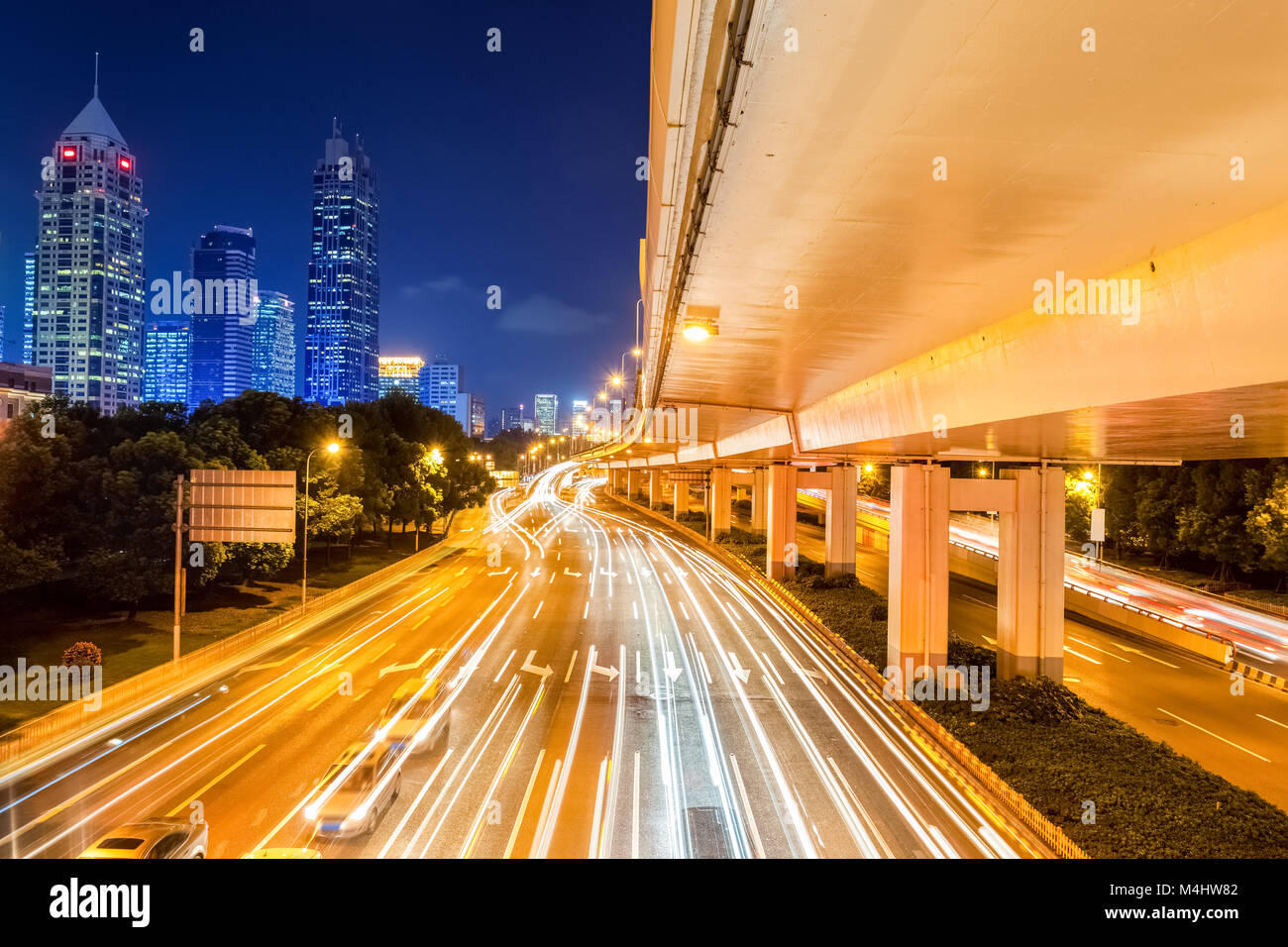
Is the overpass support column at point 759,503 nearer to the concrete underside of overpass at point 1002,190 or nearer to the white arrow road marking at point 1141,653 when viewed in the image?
the white arrow road marking at point 1141,653

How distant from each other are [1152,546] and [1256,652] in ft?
74.5

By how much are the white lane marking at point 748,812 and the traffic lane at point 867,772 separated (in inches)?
26.7

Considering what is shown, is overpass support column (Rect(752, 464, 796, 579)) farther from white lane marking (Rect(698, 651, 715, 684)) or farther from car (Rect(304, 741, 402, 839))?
car (Rect(304, 741, 402, 839))

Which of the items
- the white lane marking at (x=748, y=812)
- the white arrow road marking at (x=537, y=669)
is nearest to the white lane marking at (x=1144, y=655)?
the white lane marking at (x=748, y=812)

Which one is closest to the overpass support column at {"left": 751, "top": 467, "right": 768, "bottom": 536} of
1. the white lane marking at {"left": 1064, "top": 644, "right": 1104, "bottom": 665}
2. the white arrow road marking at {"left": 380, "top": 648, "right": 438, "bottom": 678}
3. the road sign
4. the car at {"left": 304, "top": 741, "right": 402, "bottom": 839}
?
the white lane marking at {"left": 1064, "top": 644, "right": 1104, "bottom": 665}

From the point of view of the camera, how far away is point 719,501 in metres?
61.8

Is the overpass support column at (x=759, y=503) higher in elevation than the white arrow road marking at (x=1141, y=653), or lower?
higher

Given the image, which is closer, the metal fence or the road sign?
A: the metal fence

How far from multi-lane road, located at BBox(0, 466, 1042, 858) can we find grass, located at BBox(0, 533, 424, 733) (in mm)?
3162

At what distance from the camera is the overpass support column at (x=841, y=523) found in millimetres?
37406

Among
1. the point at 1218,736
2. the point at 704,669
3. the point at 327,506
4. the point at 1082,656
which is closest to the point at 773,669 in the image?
the point at 704,669

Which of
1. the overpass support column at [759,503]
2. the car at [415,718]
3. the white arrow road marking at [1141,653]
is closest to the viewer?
the car at [415,718]

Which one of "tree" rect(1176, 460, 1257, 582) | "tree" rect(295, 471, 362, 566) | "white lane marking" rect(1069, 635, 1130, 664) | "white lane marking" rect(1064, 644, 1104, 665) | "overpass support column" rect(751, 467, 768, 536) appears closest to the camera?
"white lane marking" rect(1064, 644, 1104, 665)

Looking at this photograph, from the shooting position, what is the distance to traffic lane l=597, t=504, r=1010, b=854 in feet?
39.9
